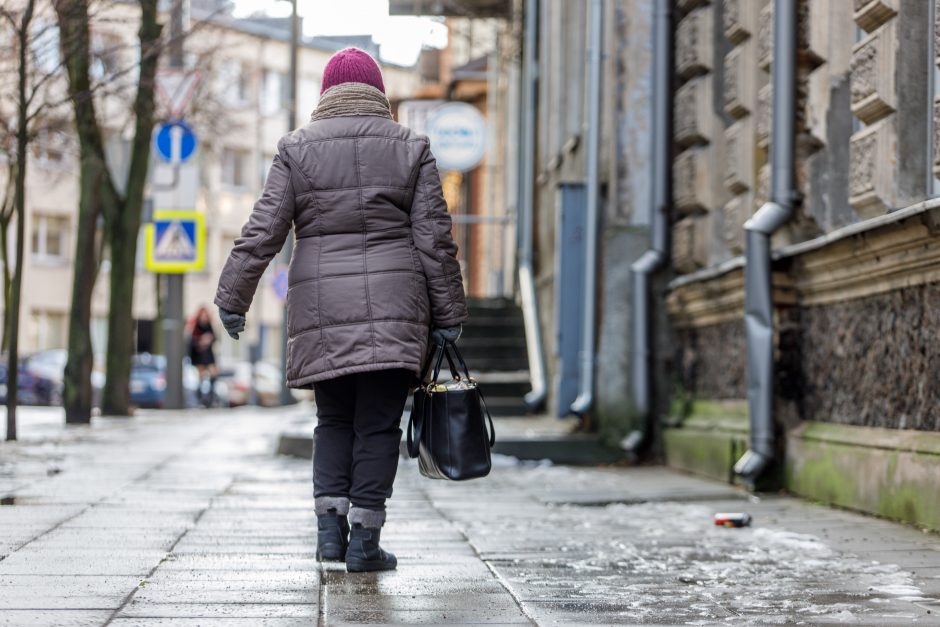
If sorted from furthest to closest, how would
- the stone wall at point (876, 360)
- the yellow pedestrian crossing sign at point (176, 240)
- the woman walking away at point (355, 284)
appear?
1. the yellow pedestrian crossing sign at point (176, 240)
2. the stone wall at point (876, 360)
3. the woman walking away at point (355, 284)

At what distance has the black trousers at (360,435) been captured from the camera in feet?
19.2

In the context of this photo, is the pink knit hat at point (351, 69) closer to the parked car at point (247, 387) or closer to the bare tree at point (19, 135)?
the bare tree at point (19, 135)

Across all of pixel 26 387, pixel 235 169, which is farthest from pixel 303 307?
pixel 235 169

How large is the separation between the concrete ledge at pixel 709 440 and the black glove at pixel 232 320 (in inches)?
162

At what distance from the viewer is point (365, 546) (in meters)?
5.68

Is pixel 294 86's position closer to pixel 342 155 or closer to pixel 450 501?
pixel 450 501

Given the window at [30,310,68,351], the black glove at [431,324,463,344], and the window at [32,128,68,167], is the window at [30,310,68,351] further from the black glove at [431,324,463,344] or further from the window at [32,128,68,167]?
the black glove at [431,324,463,344]

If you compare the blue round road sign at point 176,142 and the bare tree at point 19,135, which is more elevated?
the blue round road sign at point 176,142

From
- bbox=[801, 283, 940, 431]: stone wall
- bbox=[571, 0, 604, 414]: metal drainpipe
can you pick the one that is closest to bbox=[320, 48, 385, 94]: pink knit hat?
bbox=[801, 283, 940, 431]: stone wall

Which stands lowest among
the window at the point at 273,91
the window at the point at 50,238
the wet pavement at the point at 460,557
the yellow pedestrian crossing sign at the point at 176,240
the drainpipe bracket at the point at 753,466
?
the wet pavement at the point at 460,557

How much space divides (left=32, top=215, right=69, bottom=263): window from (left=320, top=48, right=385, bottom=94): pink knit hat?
49.7 meters

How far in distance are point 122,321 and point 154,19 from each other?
380 centimetres

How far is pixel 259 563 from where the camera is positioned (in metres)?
5.83

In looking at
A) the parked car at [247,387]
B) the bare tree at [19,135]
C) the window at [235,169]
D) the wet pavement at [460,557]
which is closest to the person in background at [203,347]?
the bare tree at [19,135]
